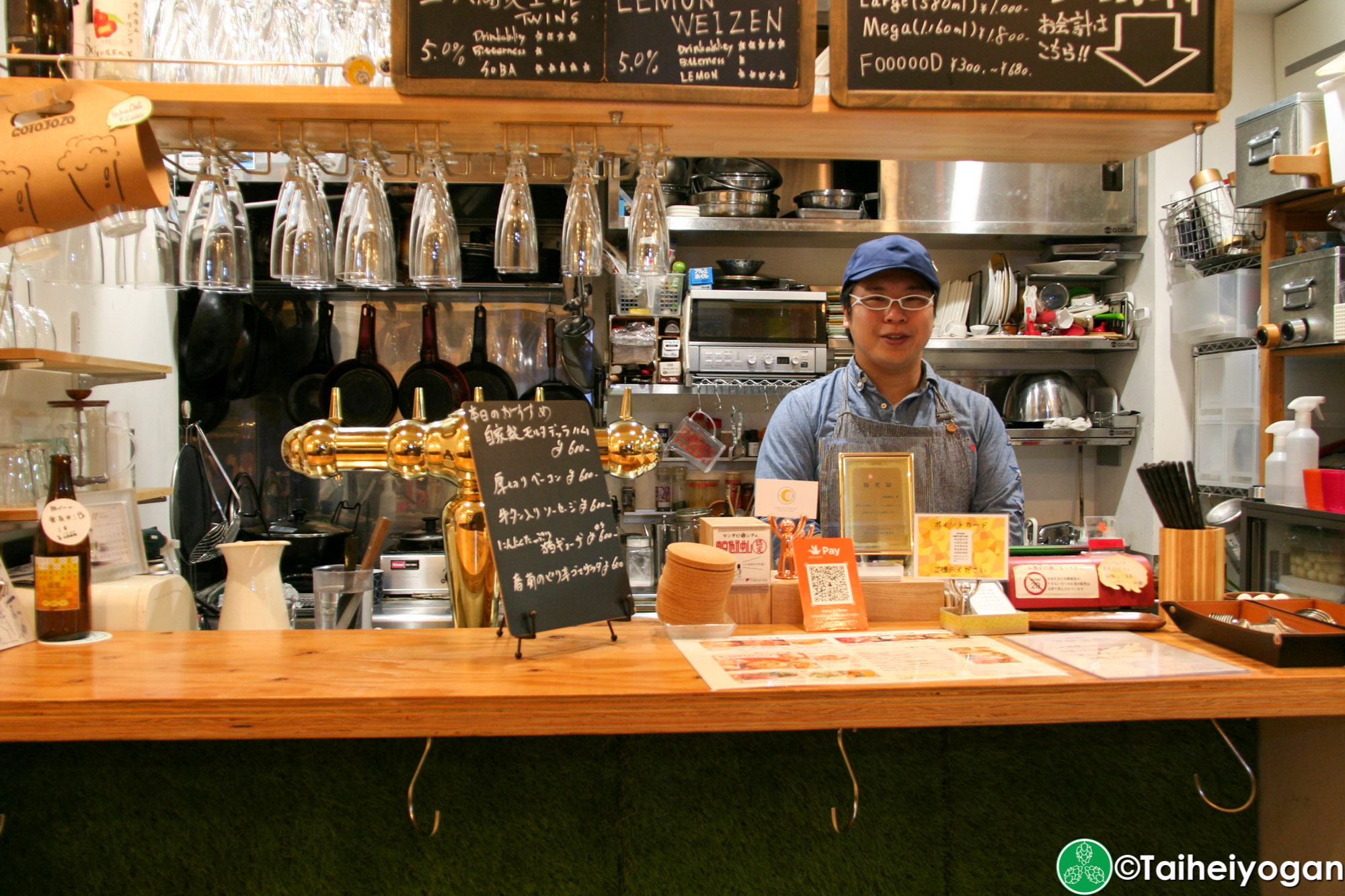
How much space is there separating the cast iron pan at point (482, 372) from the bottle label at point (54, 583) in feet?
8.40

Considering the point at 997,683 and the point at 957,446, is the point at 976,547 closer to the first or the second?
the point at 997,683

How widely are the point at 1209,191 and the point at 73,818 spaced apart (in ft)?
13.5

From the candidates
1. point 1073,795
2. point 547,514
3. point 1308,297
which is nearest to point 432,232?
point 547,514

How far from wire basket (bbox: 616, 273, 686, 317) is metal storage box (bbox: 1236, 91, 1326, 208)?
2235mm

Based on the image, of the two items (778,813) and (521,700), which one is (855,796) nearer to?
(778,813)

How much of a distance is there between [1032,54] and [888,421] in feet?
3.74

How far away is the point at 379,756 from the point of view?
1306 mm

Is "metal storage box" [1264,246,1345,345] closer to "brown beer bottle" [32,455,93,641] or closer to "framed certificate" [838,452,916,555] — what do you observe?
"framed certificate" [838,452,916,555]

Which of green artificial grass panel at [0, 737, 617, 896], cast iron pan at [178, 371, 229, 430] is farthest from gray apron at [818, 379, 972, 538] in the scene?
cast iron pan at [178, 371, 229, 430]

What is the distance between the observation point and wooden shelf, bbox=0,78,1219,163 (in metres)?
1.53

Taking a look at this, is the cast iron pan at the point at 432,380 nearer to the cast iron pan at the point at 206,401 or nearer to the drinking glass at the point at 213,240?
the cast iron pan at the point at 206,401

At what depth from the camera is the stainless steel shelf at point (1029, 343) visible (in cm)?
391

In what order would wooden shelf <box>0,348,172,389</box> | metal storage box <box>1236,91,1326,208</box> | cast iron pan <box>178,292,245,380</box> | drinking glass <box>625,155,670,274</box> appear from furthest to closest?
cast iron pan <box>178,292,245,380</box>, metal storage box <box>1236,91,1326,208</box>, wooden shelf <box>0,348,172,389</box>, drinking glass <box>625,155,670,274</box>

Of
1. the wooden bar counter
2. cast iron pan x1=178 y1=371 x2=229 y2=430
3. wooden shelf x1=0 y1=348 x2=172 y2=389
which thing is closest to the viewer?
the wooden bar counter
